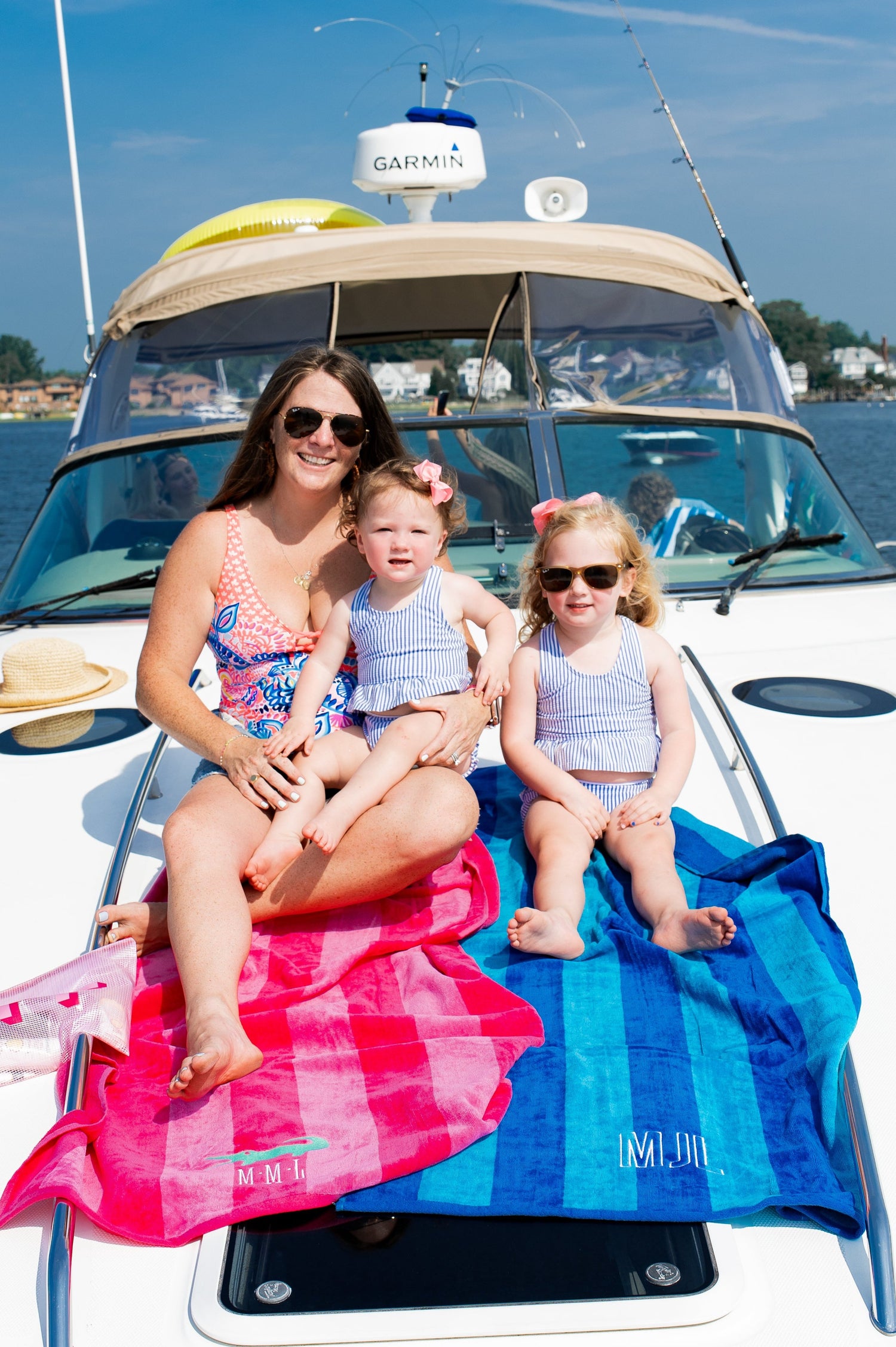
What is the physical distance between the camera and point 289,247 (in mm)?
4266

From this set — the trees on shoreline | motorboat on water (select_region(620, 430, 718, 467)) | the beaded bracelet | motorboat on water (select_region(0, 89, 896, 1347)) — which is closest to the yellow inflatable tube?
motorboat on water (select_region(0, 89, 896, 1347))

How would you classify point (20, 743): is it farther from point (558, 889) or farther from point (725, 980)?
point (725, 980)

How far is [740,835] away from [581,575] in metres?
0.68

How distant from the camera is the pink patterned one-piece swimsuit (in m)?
2.66

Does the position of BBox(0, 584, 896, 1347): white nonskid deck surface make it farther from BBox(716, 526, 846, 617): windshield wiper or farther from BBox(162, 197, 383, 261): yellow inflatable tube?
BBox(162, 197, 383, 261): yellow inflatable tube

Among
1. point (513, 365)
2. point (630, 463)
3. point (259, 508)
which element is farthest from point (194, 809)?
point (513, 365)

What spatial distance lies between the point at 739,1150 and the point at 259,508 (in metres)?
1.80

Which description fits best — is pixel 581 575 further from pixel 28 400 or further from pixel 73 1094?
pixel 28 400

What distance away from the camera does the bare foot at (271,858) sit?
2119 mm

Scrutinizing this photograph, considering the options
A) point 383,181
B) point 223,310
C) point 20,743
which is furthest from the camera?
point 383,181

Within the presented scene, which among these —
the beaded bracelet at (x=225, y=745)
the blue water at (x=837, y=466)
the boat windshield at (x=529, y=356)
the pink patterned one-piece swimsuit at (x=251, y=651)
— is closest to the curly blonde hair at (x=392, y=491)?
the pink patterned one-piece swimsuit at (x=251, y=651)

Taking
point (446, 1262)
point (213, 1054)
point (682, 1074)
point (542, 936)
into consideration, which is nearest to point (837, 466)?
point (542, 936)

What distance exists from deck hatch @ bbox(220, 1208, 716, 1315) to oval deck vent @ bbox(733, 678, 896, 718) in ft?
5.91

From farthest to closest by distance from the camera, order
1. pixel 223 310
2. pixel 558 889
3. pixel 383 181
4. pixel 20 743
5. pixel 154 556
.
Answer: pixel 383 181 → pixel 223 310 → pixel 154 556 → pixel 20 743 → pixel 558 889
